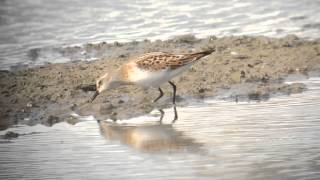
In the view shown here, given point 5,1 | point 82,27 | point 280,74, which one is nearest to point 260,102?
point 280,74

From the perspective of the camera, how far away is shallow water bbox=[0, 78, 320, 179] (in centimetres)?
762

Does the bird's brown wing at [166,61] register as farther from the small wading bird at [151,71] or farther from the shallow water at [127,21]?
the shallow water at [127,21]

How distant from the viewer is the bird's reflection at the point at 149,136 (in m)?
8.45

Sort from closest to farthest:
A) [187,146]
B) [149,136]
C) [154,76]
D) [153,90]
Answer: [187,146]
[149,136]
[154,76]
[153,90]

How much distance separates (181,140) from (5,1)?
9302mm

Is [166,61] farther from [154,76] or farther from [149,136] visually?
[149,136]

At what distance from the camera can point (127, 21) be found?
1514cm

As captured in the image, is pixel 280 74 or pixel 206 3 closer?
pixel 280 74

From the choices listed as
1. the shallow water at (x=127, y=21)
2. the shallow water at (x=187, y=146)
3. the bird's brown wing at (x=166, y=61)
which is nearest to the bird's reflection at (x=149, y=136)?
the shallow water at (x=187, y=146)

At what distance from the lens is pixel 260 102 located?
10.1 metres

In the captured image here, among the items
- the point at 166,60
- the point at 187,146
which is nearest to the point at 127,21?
the point at 166,60

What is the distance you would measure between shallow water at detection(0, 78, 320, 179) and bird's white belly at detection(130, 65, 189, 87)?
57cm

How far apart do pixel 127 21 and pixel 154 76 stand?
4871 millimetres

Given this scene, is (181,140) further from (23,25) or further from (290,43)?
(23,25)
